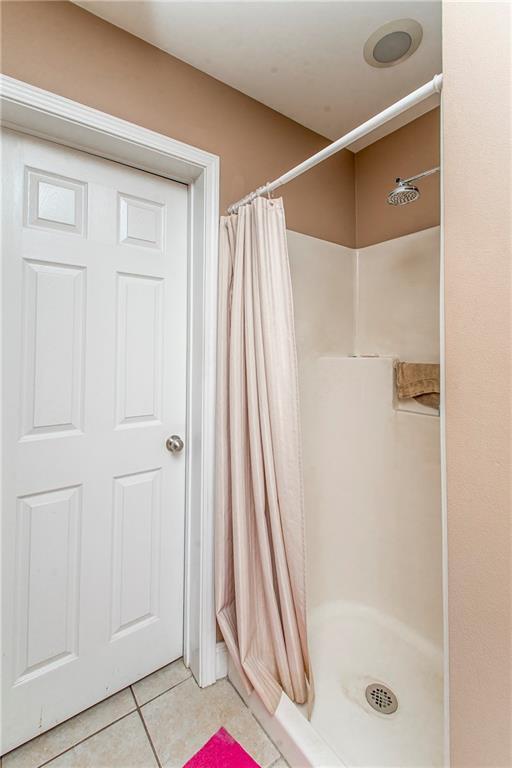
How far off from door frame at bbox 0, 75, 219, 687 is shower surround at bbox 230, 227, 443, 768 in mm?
368

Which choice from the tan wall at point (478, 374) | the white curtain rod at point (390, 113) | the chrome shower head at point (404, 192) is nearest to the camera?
the tan wall at point (478, 374)

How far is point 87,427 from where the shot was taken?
128cm

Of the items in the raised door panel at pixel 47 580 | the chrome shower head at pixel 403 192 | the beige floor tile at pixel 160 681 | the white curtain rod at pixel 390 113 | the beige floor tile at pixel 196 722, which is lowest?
the beige floor tile at pixel 196 722

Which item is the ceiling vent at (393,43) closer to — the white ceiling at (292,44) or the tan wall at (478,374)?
the white ceiling at (292,44)

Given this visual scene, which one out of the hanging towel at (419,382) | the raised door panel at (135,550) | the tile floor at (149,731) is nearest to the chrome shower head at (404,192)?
the hanging towel at (419,382)

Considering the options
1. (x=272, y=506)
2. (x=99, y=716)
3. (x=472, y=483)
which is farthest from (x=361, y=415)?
(x=99, y=716)

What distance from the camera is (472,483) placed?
654 mm

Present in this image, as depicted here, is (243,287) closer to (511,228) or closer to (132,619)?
(511,228)

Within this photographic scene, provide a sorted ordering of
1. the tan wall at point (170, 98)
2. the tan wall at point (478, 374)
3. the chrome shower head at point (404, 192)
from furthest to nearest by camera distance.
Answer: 1. the chrome shower head at point (404, 192)
2. the tan wall at point (170, 98)
3. the tan wall at point (478, 374)

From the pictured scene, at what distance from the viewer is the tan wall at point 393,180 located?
1.61 meters

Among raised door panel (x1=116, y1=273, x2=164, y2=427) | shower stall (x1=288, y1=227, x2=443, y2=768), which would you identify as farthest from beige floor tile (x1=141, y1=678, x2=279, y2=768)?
raised door panel (x1=116, y1=273, x2=164, y2=427)

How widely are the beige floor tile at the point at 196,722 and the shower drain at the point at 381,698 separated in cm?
38

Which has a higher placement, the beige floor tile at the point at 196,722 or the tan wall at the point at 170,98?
the tan wall at the point at 170,98

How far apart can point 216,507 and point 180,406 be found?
430 mm
